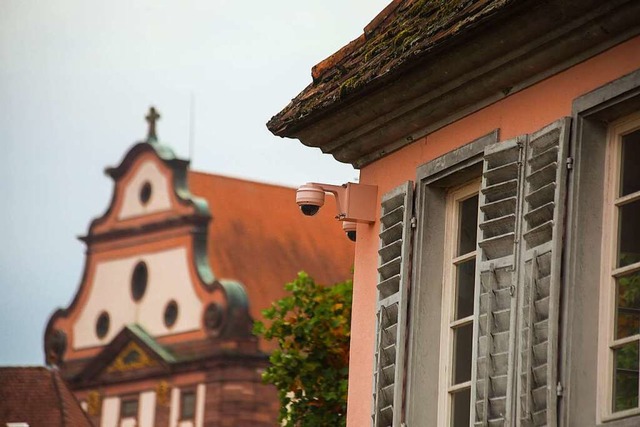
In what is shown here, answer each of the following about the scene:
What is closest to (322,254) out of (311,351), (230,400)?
(230,400)

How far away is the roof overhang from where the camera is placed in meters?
8.12

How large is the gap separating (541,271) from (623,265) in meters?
0.42

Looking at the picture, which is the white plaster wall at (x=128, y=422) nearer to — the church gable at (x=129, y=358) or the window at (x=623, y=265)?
the church gable at (x=129, y=358)

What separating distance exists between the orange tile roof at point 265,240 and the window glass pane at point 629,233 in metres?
36.7

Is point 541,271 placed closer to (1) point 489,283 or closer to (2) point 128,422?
(1) point 489,283

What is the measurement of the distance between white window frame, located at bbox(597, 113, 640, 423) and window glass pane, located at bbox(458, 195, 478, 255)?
1268 mm

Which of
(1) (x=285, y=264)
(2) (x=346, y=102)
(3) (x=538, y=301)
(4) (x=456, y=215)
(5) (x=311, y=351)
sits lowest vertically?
(3) (x=538, y=301)

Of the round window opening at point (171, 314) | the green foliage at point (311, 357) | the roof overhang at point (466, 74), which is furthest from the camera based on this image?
the round window opening at point (171, 314)

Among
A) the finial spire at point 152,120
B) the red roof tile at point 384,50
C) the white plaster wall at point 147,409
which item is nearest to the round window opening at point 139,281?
the white plaster wall at point 147,409

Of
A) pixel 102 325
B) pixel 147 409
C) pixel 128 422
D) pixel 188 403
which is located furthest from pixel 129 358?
pixel 188 403

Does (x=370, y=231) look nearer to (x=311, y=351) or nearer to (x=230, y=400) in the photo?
(x=311, y=351)

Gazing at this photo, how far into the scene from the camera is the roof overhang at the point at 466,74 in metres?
8.12

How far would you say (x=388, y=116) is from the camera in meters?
9.81

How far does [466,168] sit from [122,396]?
119 ft
